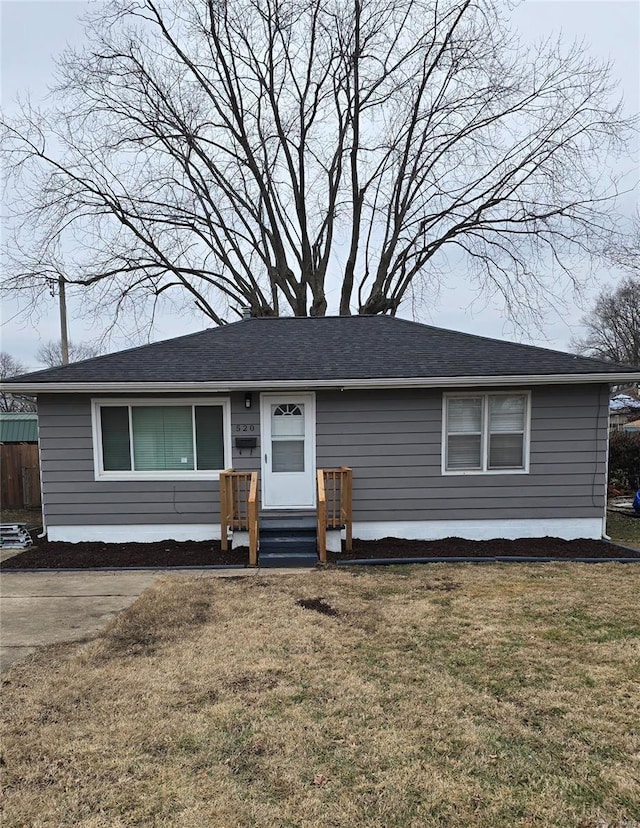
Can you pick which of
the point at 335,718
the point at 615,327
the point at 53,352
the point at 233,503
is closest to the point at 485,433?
the point at 233,503

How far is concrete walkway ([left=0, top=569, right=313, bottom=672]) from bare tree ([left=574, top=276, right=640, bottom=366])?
105 feet

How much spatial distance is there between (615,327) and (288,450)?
33.0 meters

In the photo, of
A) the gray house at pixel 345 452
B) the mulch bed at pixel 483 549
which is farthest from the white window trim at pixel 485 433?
the mulch bed at pixel 483 549

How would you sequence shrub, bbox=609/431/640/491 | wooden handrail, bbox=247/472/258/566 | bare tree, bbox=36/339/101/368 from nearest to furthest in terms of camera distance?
wooden handrail, bbox=247/472/258/566 < shrub, bbox=609/431/640/491 < bare tree, bbox=36/339/101/368

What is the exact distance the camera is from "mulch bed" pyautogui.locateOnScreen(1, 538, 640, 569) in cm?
628

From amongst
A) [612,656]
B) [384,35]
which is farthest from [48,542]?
[384,35]

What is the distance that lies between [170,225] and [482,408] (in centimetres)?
1299

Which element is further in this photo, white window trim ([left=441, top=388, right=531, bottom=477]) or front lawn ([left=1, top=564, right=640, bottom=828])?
white window trim ([left=441, top=388, right=531, bottom=477])

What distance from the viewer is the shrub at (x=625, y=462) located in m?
12.1

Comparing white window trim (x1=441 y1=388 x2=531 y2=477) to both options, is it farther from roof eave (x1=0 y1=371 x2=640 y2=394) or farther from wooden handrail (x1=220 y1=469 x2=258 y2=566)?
wooden handrail (x1=220 y1=469 x2=258 y2=566)

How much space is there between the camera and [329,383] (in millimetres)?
6824

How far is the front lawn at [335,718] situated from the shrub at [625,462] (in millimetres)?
8911

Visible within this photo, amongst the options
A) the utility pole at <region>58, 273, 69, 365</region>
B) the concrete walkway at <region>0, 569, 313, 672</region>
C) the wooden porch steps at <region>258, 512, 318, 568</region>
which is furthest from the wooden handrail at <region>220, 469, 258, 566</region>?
the utility pole at <region>58, 273, 69, 365</region>

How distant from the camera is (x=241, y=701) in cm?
298
